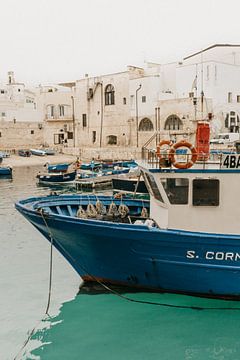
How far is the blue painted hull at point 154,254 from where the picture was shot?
8000 millimetres

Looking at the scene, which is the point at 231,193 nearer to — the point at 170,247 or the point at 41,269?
the point at 170,247

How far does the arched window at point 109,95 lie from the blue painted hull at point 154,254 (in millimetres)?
38692

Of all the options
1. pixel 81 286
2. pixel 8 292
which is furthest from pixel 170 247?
pixel 8 292

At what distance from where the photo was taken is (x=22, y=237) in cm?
1493

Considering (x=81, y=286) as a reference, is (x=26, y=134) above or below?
above

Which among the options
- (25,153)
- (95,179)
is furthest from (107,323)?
(25,153)

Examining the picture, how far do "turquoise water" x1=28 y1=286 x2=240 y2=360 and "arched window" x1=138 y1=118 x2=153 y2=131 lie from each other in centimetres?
3529

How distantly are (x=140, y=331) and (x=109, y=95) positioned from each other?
40926 millimetres

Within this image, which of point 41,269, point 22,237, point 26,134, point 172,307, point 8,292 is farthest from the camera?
point 26,134

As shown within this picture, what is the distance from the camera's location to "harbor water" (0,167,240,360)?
725 cm

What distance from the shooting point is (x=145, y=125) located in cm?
4403

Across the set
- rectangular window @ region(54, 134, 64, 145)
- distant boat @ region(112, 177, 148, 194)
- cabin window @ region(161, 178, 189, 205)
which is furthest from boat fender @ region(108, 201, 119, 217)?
rectangular window @ region(54, 134, 64, 145)

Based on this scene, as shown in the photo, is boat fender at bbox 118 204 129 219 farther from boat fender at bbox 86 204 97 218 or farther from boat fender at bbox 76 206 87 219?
boat fender at bbox 76 206 87 219

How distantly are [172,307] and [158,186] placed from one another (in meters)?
2.44
